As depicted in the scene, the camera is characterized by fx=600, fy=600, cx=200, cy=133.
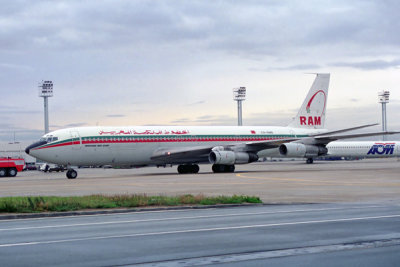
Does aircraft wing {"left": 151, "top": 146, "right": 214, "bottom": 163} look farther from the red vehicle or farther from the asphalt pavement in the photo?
the asphalt pavement

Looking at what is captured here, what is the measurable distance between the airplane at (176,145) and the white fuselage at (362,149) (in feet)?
137

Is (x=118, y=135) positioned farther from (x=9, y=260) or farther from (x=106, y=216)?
(x=9, y=260)

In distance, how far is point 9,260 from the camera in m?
10.1

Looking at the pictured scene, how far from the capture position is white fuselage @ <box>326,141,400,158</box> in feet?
324

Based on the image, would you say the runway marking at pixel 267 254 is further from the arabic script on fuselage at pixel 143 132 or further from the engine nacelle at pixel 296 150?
the engine nacelle at pixel 296 150

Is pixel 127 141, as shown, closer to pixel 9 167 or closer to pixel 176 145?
pixel 176 145

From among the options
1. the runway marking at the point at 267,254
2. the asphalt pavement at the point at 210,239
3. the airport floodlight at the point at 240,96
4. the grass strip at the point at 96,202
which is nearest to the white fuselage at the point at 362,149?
the airport floodlight at the point at 240,96

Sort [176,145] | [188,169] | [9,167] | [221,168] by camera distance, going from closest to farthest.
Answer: [176,145] < [221,168] < [188,169] < [9,167]

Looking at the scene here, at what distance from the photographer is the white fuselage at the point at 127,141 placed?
45.5 m

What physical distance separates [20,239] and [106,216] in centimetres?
540

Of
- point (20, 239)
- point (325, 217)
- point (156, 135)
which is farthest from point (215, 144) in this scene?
point (20, 239)

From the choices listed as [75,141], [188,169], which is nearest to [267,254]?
[75,141]

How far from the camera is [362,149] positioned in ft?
325

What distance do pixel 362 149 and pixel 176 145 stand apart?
5648cm
